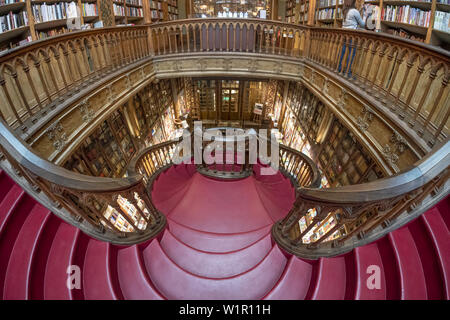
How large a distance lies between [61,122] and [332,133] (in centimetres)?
408

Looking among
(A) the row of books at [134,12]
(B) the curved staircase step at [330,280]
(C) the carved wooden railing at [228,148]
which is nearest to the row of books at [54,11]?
(A) the row of books at [134,12]

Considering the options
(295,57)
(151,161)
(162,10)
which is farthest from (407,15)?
(162,10)

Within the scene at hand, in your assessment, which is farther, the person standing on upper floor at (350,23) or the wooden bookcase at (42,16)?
the wooden bookcase at (42,16)

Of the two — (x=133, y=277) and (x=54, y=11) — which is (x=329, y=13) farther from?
(x=133, y=277)

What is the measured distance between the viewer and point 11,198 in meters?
1.85

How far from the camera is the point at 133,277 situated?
1.97 m

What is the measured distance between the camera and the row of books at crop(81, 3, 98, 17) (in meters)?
5.07

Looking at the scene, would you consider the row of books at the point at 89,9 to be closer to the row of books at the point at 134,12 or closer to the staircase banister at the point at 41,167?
the row of books at the point at 134,12

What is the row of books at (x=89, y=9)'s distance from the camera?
5074 millimetres

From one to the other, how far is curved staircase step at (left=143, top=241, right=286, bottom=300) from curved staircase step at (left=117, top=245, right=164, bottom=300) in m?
0.13

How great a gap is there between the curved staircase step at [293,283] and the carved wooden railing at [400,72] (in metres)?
1.49

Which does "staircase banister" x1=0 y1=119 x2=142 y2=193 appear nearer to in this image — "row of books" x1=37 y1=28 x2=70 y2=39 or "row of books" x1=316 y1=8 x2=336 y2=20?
"row of books" x1=37 y1=28 x2=70 y2=39

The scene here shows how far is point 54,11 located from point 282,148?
4689 mm

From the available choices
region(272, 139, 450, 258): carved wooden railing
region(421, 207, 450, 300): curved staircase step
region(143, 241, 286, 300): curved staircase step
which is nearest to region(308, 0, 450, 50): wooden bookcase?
region(421, 207, 450, 300): curved staircase step
